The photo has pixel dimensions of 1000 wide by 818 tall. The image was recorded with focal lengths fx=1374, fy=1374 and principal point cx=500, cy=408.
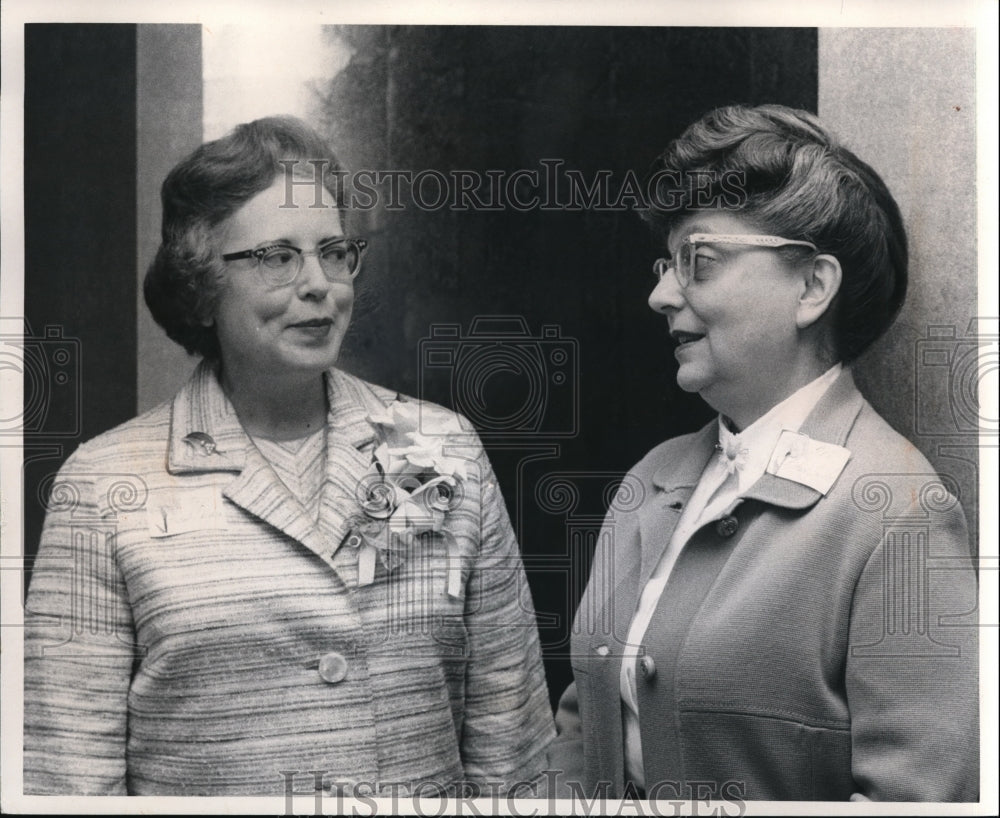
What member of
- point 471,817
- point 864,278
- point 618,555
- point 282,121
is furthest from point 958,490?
point 282,121

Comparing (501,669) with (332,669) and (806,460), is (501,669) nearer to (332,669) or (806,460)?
(332,669)

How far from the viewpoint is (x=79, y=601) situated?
3754 mm

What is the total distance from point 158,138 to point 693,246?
1500 millimetres

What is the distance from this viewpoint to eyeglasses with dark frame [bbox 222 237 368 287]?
3680 millimetres

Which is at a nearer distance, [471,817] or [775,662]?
[775,662]

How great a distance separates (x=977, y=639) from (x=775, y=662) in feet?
2.08

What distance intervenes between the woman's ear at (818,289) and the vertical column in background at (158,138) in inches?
65.2

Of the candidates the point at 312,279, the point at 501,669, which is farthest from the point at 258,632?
the point at 312,279

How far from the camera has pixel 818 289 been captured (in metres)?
3.60

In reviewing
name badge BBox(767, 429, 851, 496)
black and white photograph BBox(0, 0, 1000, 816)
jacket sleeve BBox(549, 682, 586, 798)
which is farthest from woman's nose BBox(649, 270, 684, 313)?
jacket sleeve BBox(549, 682, 586, 798)

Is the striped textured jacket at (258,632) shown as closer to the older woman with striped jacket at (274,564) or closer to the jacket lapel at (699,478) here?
the older woman with striped jacket at (274,564)

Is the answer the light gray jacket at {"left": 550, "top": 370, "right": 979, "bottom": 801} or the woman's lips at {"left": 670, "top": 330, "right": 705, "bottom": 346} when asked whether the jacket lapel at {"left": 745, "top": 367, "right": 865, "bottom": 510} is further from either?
the woman's lips at {"left": 670, "top": 330, "right": 705, "bottom": 346}

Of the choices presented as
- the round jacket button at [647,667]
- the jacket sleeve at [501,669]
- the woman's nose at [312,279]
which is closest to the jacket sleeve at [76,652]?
the woman's nose at [312,279]

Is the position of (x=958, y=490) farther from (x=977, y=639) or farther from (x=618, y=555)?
(x=618, y=555)
